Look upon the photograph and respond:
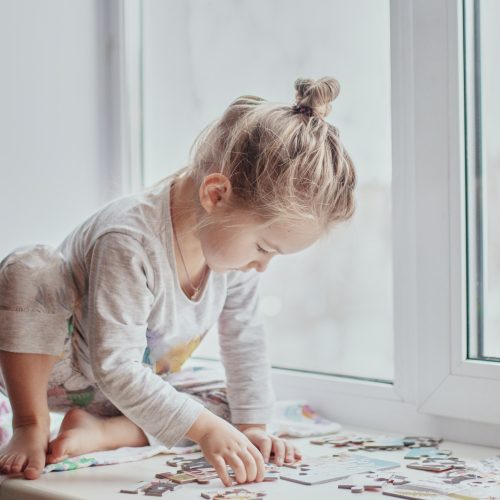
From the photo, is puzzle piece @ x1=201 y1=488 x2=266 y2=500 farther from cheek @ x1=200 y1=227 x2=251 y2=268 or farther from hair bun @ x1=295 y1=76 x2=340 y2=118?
hair bun @ x1=295 y1=76 x2=340 y2=118

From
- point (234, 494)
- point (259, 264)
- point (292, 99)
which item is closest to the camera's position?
point (234, 494)

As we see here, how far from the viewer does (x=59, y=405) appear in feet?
4.13

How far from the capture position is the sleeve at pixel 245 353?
48.3 inches

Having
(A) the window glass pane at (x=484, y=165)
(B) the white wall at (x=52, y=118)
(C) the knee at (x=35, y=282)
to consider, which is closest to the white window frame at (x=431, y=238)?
(A) the window glass pane at (x=484, y=165)

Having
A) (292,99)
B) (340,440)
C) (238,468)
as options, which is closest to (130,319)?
(238,468)

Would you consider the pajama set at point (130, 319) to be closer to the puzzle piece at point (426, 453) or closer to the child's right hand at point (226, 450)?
the child's right hand at point (226, 450)

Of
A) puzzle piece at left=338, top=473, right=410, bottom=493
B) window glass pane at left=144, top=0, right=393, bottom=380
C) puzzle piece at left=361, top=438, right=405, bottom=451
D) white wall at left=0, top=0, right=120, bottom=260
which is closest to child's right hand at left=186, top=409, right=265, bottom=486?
puzzle piece at left=338, top=473, right=410, bottom=493

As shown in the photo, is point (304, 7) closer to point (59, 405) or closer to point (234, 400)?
point (234, 400)

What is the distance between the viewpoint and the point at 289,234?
1061mm

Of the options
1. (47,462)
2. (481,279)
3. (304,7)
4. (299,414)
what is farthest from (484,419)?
(304,7)

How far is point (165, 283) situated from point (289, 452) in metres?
0.29

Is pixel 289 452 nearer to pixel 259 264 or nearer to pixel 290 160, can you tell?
pixel 259 264

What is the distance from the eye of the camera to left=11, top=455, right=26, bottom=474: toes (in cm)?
102

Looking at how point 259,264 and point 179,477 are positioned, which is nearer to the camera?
point 179,477
